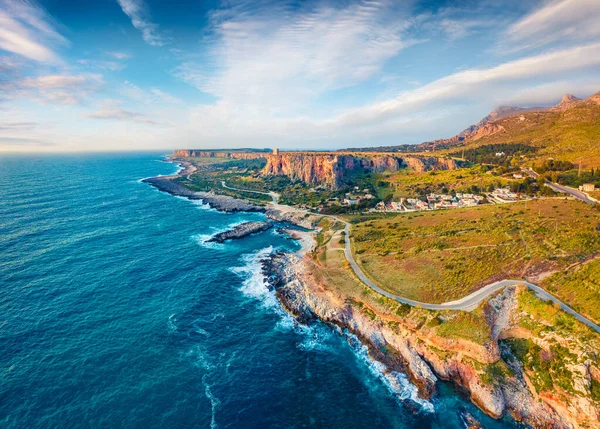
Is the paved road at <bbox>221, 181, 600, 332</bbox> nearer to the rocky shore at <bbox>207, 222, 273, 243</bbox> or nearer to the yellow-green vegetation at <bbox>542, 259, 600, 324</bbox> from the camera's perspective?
the yellow-green vegetation at <bbox>542, 259, 600, 324</bbox>

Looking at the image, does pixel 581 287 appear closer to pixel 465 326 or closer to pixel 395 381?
pixel 465 326

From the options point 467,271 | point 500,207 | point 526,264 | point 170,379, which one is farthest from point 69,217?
point 500,207

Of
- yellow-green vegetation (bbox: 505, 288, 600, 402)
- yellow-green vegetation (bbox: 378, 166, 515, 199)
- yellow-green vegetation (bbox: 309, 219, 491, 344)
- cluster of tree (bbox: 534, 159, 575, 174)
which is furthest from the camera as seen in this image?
yellow-green vegetation (bbox: 378, 166, 515, 199)

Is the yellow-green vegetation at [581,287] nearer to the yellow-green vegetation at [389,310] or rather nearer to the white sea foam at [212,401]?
the yellow-green vegetation at [389,310]

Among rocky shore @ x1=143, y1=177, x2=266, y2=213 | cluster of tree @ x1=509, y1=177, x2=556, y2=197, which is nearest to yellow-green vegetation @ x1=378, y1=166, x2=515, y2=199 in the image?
cluster of tree @ x1=509, y1=177, x2=556, y2=197

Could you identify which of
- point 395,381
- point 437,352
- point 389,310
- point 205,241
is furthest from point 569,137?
point 205,241

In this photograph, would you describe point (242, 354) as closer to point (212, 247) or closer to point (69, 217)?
point (212, 247)
